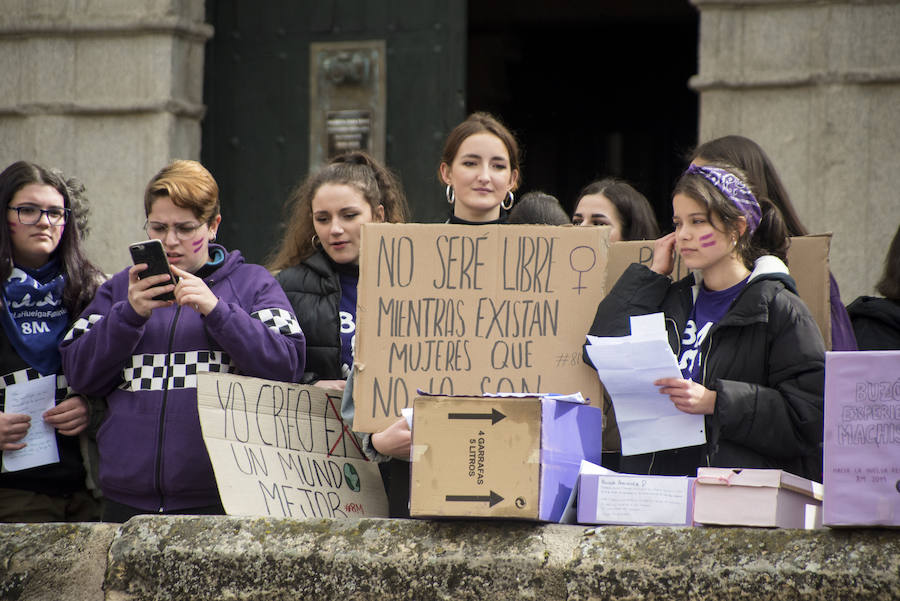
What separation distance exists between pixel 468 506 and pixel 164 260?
1.26 meters

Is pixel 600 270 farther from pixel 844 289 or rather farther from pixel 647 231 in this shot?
pixel 844 289

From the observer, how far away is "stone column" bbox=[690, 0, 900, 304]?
19.9ft

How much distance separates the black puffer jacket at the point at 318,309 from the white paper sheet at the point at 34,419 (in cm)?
83

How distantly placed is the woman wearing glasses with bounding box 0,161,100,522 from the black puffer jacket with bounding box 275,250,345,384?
70 centimetres

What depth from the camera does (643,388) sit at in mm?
3545

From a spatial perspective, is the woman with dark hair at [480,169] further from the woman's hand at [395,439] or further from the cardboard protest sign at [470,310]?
the woman's hand at [395,439]

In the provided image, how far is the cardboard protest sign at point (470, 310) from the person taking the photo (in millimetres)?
3834

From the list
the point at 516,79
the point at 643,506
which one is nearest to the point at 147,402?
the point at 643,506

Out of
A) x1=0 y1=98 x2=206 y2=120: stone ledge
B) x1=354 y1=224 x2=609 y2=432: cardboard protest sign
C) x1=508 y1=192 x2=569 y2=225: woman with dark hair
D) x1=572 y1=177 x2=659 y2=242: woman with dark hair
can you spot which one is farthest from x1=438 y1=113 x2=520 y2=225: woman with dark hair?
x1=0 y1=98 x2=206 y2=120: stone ledge

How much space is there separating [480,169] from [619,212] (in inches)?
28.1

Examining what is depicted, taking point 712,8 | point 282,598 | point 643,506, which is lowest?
point 282,598

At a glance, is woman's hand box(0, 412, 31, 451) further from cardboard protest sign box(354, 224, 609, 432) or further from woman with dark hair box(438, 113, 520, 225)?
woman with dark hair box(438, 113, 520, 225)

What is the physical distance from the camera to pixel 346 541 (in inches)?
132

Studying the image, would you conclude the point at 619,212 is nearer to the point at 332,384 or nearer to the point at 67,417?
the point at 332,384
